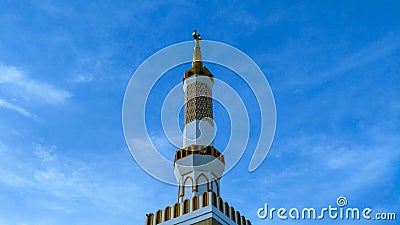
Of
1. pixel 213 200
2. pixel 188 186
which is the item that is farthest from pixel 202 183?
pixel 213 200

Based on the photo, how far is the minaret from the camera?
68.3 feet

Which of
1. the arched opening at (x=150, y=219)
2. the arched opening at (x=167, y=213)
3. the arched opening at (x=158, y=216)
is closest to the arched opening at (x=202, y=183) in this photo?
the arched opening at (x=167, y=213)

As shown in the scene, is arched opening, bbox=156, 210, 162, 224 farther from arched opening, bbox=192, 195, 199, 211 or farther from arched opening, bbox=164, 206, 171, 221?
arched opening, bbox=192, 195, 199, 211

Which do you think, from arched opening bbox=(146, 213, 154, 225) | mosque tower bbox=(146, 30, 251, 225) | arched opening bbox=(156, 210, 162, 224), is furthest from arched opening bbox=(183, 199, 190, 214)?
arched opening bbox=(146, 213, 154, 225)

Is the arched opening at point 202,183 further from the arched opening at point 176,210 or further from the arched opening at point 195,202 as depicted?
the arched opening at point 176,210

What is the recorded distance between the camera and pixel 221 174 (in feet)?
71.1

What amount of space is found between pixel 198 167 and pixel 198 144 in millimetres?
1190

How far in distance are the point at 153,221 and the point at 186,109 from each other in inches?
230

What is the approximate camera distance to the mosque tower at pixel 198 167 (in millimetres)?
18906

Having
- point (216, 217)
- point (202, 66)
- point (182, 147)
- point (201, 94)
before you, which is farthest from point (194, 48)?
point (216, 217)

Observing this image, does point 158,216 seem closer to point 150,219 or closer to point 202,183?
point 150,219

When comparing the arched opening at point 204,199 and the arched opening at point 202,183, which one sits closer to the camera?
the arched opening at point 204,199

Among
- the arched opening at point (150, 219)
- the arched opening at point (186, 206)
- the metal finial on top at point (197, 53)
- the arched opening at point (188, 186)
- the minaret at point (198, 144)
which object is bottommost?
the arched opening at point (150, 219)

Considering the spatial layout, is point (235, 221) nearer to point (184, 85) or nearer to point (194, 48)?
point (184, 85)
